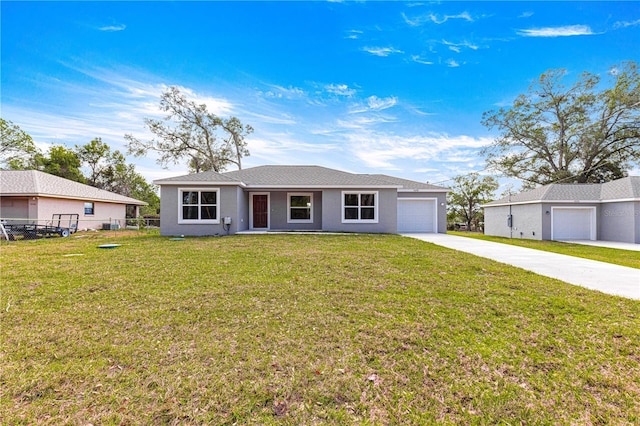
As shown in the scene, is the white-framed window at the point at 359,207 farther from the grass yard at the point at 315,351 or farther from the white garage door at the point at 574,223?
the white garage door at the point at 574,223

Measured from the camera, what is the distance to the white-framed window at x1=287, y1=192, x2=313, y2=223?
1552cm

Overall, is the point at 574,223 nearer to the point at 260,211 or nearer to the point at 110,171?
the point at 260,211

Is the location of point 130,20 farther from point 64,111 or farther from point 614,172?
point 614,172

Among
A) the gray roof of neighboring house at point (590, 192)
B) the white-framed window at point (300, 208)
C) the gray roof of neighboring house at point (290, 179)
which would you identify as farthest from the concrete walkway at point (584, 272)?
the gray roof of neighboring house at point (590, 192)

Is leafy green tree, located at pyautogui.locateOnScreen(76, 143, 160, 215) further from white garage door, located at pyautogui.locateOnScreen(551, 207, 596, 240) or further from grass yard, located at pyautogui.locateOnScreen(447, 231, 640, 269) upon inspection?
white garage door, located at pyautogui.locateOnScreen(551, 207, 596, 240)

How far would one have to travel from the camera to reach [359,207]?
14.4 m

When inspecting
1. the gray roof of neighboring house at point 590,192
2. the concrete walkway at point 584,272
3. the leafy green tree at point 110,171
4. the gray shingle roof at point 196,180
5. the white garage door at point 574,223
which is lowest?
the concrete walkway at point 584,272

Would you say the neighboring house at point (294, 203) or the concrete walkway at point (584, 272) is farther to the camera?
the neighboring house at point (294, 203)

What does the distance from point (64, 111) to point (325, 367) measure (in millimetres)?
22568

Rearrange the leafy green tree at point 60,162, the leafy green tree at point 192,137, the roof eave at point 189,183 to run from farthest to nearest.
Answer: the leafy green tree at point 60,162, the leafy green tree at point 192,137, the roof eave at point 189,183

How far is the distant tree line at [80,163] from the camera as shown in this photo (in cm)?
2664

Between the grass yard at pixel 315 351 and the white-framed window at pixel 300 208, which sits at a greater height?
the white-framed window at pixel 300 208

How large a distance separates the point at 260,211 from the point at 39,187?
1450cm

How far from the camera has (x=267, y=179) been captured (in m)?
15.0
